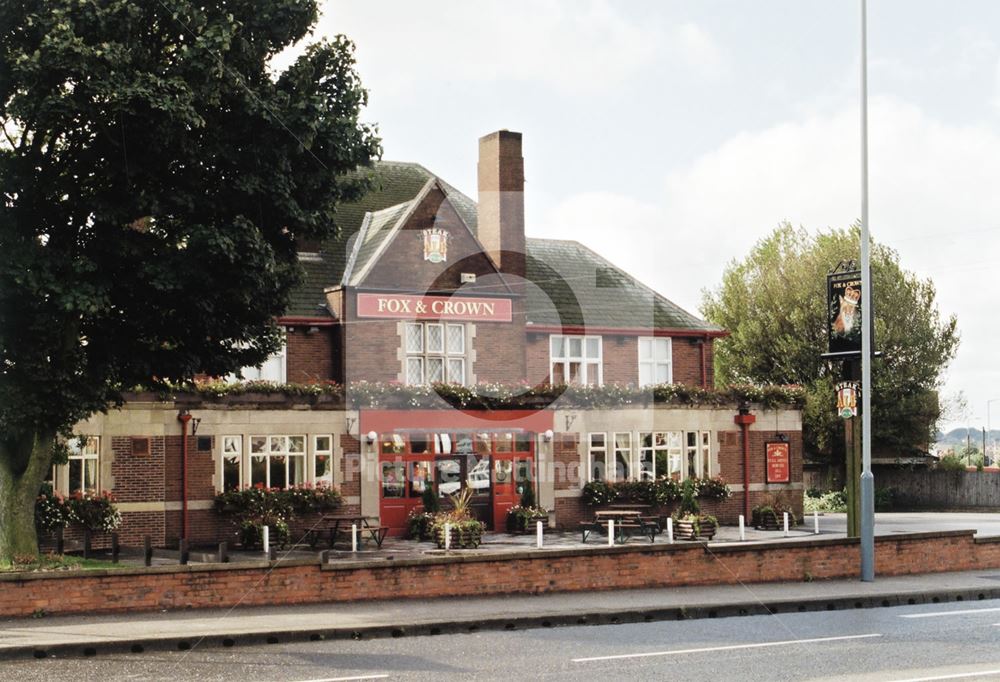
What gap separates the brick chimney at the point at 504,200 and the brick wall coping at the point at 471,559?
18.7 metres

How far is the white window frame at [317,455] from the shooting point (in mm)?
32531

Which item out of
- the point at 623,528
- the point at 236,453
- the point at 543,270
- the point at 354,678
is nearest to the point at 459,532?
the point at 623,528

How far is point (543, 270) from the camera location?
43312 mm

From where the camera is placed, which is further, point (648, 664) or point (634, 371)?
point (634, 371)

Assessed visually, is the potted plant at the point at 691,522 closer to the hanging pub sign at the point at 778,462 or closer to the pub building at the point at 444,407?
the pub building at the point at 444,407

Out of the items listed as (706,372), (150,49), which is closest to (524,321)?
(706,372)

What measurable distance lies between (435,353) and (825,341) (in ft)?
86.9

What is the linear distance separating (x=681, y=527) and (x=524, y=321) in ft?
31.5

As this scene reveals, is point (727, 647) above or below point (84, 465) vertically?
below

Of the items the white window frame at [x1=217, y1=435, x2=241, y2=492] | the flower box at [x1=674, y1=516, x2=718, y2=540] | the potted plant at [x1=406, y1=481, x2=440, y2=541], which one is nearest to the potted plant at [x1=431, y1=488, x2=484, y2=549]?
the potted plant at [x1=406, y1=481, x2=440, y2=541]

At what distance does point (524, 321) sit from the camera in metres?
38.9

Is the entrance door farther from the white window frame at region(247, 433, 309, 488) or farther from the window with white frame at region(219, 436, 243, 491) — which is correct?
the window with white frame at region(219, 436, 243, 491)

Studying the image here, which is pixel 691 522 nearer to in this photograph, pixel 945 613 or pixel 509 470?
pixel 509 470

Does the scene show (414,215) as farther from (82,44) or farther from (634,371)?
(82,44)
